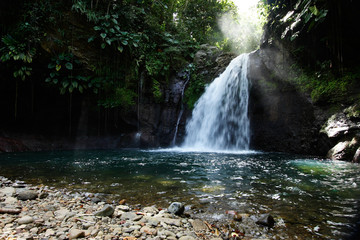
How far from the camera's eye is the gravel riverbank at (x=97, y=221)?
194 centimetres

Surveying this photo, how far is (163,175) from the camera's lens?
4465mm

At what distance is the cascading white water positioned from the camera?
10000 millimetres

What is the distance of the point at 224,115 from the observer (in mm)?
10484

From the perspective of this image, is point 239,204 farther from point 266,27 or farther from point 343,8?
point 266,27

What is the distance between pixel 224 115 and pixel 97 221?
8932 millimetres

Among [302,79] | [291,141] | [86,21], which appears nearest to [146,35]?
[86,21]

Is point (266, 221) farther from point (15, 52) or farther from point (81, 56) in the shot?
point (15, 52)

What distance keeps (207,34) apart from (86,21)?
13.5 metres

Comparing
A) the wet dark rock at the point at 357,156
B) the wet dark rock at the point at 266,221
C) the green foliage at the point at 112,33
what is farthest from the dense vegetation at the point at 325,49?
the green foliage at the point at 112,33

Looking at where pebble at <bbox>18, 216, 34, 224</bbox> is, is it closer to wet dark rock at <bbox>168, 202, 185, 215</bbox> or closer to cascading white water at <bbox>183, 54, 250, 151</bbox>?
wet dark rock at <bbox>168, 202, 185, 215</bbox>

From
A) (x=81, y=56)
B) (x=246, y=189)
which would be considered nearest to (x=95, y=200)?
(x=246, y=189)

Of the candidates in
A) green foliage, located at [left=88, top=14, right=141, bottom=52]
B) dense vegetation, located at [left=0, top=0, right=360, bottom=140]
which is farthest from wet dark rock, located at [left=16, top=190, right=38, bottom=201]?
green foliage, located at [left=88, top=14, right=141, bottom=52]

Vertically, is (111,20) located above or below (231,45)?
below

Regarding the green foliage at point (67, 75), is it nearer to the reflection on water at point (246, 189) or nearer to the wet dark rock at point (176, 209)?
the reflection on water at point (246, 189)
